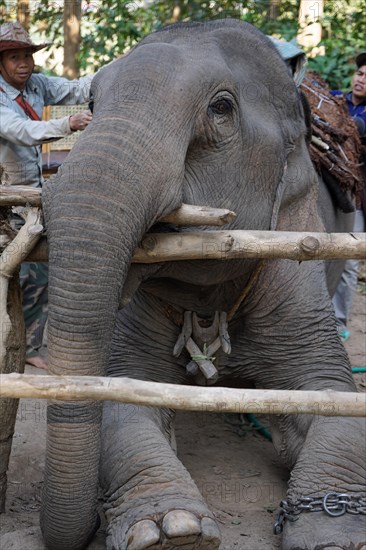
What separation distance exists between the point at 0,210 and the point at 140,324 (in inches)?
41.8

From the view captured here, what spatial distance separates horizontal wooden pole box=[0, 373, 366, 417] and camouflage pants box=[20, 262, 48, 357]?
10.2 feet

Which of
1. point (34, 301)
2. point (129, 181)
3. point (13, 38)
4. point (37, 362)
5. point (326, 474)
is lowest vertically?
point (37, 362)

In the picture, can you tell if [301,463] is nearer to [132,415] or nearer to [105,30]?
[132,415]

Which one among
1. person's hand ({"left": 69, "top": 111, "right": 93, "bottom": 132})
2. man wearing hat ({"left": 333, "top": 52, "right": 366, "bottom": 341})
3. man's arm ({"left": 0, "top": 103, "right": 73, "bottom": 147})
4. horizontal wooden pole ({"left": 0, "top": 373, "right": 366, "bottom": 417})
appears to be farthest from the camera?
man wearing hat ({"left": 333, "top": 52, "right": 366, "bottom": 341})

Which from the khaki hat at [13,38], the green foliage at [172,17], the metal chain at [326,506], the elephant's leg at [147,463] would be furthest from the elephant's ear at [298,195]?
the green foliage at [172,17]

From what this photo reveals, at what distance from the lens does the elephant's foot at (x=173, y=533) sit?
3.00m

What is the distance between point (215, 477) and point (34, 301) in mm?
2071

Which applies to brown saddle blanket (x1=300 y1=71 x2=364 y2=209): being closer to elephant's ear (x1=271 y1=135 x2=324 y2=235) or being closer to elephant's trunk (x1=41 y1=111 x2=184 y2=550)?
elephant's ear (x1=271 y1=135 x2=324 y2=235)

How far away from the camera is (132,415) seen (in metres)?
3.78

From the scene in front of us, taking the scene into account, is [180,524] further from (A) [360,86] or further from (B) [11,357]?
(A) [360,86]

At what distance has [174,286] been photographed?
390cm

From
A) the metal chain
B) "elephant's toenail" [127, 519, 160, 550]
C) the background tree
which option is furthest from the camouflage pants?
the background tree

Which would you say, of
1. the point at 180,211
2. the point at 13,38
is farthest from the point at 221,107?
the point at 13,38

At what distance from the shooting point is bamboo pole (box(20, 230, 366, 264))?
9.84 ft
